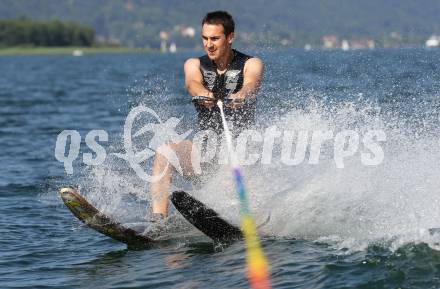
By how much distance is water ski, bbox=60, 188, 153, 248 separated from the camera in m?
8.02

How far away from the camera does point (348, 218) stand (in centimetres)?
769

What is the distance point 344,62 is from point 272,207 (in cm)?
1665

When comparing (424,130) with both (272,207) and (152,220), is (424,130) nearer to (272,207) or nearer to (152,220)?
(272,207)

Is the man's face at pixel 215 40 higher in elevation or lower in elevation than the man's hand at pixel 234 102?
higher

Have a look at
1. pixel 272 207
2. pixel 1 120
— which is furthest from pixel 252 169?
pixel 1 120

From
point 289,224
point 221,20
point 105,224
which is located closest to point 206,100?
point 221,20

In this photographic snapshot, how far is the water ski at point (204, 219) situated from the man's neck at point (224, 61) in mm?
1515

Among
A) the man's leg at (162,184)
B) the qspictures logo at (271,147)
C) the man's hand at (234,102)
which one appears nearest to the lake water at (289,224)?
the qspictures logo at (271,147)

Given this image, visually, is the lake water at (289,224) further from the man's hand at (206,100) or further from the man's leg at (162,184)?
the man's hand at (206,100)

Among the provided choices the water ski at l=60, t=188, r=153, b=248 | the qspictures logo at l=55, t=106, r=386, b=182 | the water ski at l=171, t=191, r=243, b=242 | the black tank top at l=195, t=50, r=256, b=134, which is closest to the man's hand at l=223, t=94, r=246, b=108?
the black tank top at l=195, t=50, r=256, b=134

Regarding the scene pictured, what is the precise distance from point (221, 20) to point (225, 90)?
0.71 meters

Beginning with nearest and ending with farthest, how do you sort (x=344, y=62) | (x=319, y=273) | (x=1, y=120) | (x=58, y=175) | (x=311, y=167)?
(x=319, y=273) < (x=311, y=167) < (x=58, y=175) < (x=1, y=120) < (x=344, y=62)

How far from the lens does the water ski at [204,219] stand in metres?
7.71

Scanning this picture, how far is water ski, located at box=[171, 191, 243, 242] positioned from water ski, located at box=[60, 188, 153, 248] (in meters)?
0.57
